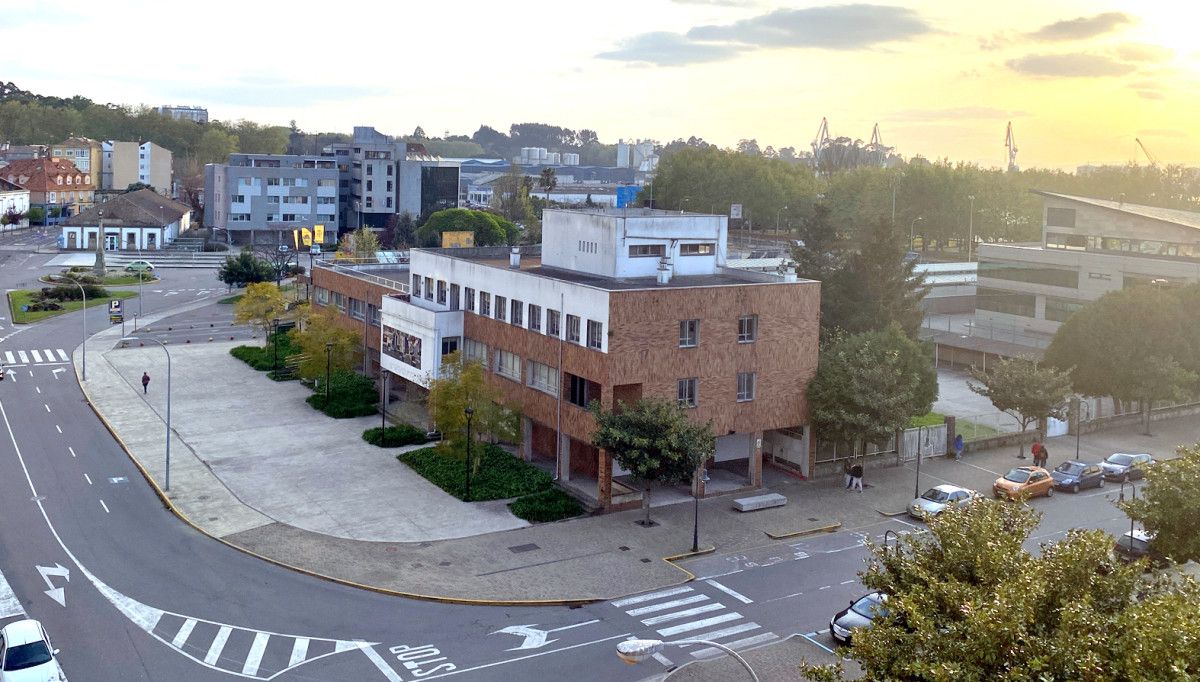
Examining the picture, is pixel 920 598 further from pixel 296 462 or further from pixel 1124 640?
pixel 296 462

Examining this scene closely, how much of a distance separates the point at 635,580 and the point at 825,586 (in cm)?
608

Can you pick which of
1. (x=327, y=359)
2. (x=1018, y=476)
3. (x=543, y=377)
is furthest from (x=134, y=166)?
(x=1018, y=476)

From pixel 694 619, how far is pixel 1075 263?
5461 cm

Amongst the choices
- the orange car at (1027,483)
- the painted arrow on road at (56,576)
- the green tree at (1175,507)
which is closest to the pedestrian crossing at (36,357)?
the painted arrow on road at (56,576)

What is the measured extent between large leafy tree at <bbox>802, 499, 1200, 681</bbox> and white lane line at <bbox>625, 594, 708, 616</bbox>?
11007 millimetres

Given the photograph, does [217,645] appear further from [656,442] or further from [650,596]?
[656,442]

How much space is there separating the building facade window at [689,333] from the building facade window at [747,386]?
2.79 meters

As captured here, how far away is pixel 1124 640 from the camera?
1564 cm

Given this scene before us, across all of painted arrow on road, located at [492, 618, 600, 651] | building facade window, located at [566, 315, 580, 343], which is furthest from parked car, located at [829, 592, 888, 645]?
building facade window, located at [566, 315, 580, 343]

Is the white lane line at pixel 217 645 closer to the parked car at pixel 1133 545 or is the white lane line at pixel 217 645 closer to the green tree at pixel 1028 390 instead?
the parked car at pixel 1133 545

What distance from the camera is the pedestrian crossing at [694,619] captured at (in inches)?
1211

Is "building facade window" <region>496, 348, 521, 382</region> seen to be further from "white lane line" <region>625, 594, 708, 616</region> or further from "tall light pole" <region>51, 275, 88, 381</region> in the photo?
"tall light pole" <region>51, 275, 88, 381</region>

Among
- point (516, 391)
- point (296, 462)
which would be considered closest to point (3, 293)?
point (296, 462)

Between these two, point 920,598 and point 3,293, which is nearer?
point 920,598
